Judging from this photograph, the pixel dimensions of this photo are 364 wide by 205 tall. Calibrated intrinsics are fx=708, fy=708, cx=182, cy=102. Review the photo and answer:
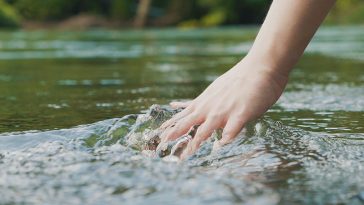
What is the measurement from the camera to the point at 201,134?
A: 54.0 inches

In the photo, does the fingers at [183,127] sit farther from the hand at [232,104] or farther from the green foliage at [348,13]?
the green foliage at [348,13]

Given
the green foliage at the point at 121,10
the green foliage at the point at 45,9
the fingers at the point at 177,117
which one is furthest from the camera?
the green foliage at the point at 45,9

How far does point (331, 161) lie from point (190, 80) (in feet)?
7.87

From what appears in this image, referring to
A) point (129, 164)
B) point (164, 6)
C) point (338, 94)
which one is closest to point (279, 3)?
point (129, 164)

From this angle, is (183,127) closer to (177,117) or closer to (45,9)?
(177,117)

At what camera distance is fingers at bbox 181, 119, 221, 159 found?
53.4 inches

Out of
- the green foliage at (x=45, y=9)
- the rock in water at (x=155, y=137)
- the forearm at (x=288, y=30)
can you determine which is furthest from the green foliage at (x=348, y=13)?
the forearm at (x=288, y=30)

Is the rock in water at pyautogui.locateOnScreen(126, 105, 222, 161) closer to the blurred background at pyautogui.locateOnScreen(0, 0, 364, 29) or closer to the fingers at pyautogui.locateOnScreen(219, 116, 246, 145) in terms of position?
the fingers at pyautogui.locateOnScreen(219, 116, 246, 145)

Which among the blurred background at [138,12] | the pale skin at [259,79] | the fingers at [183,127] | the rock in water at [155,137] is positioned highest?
the pale skin at [259,79]

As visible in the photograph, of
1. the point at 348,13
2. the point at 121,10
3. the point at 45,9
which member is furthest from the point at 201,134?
the point at 45,9

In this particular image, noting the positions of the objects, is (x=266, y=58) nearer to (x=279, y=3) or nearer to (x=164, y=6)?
(x=279, y=3)

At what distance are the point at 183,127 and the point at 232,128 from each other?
106mm

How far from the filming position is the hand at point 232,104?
1.37 metres

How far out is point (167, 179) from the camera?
1.08m
